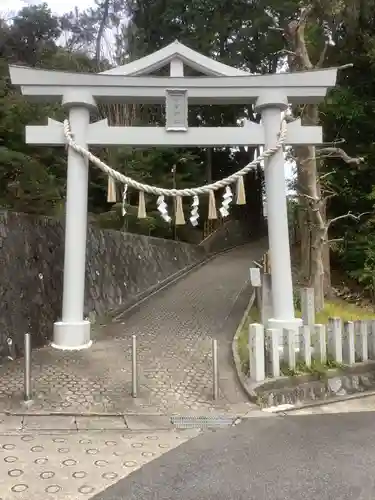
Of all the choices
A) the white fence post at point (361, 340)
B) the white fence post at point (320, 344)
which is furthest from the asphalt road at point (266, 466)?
the white fence post at point (361, 340)

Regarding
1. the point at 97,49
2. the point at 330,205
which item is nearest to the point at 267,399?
the point at 330,205

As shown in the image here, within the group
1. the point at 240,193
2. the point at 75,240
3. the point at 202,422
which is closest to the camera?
the point at 202,422

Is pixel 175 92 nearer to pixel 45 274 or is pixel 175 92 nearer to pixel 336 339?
pixel 45 274

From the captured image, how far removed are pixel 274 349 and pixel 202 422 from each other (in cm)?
151

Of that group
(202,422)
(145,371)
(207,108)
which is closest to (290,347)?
(202,422)

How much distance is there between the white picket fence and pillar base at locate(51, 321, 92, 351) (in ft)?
9.53

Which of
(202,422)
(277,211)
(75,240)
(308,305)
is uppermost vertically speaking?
(277,211)

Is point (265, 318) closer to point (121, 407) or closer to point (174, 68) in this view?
point (121, 407)

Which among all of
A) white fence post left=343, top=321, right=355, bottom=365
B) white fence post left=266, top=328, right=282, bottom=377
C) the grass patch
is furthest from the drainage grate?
white fence post left=343, top=321, right=355, bottom=365

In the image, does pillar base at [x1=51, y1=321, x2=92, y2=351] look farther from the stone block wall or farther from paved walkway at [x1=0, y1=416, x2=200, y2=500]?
paved walkway at [x1=0, y1=416, x2=200, y2=500]

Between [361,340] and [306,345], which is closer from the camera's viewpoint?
[306,345]

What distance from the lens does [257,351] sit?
6.05 metres

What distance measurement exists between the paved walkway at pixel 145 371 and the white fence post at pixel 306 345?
1003mm

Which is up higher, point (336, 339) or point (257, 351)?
point (336, 339)
